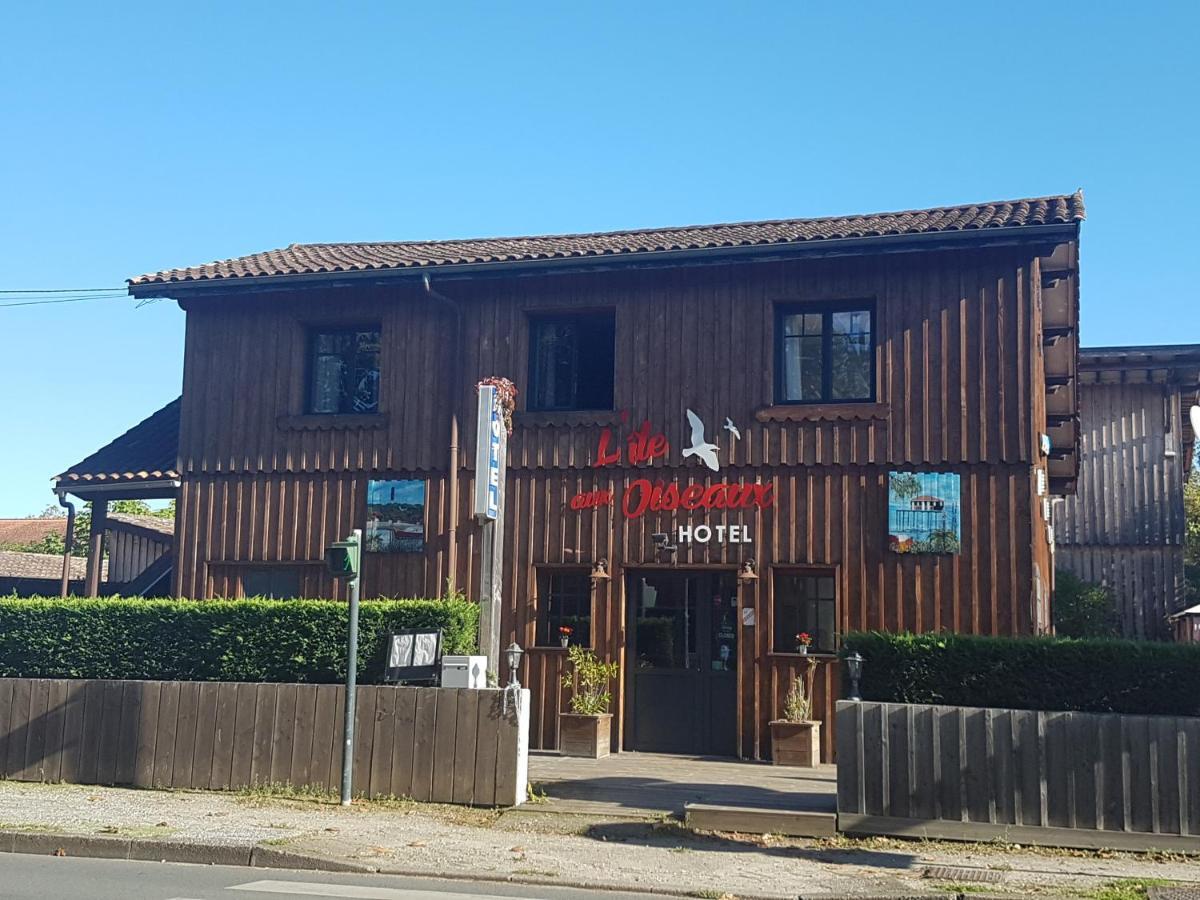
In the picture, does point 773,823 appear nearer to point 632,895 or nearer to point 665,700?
point 632,895

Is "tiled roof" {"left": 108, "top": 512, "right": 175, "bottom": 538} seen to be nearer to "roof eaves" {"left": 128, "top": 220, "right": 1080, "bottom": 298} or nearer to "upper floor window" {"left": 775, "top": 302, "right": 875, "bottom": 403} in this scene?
"roof eaves" {"left": 128, "top": 220, "right": 1080, "bottom": 298}

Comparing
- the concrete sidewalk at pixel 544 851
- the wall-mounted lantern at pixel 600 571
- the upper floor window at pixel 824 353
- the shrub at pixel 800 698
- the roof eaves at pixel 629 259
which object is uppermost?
the roof eaves at pixel 629 259

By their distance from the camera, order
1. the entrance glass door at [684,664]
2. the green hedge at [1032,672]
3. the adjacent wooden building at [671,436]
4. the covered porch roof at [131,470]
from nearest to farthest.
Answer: the green hedge at [1032,672] → the adjacent wooden building at [671,436] → the entrance glass door at [684,664] → the covered porch roof at [131,470]

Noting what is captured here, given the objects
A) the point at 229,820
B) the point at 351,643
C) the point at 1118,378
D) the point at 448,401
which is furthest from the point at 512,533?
the point at 1118,378

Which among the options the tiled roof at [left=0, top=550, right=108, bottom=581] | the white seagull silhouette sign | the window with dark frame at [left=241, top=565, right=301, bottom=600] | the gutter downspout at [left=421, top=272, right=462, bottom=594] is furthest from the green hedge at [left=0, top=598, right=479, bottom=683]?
the tiled roof at [left=0, top=550, right=108, bottom=581]

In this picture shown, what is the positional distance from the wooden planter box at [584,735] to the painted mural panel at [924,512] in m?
3.97

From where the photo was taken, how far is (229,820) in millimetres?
11211

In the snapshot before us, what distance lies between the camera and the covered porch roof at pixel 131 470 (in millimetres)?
18109

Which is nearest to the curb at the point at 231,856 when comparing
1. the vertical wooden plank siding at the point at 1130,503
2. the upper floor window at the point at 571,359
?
the upper floor window at the point at 571,359

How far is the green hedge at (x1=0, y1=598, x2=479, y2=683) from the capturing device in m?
13.4

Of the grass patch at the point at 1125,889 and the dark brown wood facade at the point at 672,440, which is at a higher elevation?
the dark brown wood facade at the point at 672,440

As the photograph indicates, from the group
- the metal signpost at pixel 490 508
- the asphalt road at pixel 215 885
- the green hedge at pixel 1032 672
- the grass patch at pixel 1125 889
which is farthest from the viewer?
the metal signpost at pixel 490 508

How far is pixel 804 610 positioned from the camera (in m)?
15.5

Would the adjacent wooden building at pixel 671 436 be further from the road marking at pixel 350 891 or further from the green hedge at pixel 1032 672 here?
the road marking at pixel 350 891
